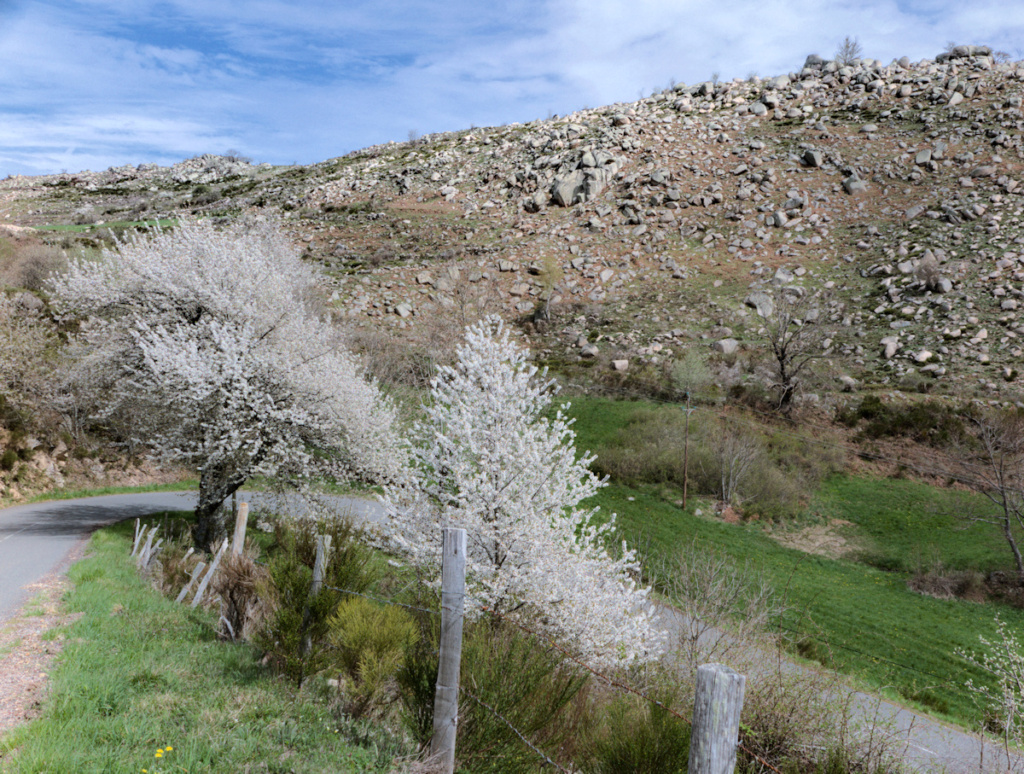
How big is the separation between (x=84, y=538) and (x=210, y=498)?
11.7 feet

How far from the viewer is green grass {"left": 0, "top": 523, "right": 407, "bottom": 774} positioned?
4188 mm

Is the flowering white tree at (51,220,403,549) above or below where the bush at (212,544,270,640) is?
above

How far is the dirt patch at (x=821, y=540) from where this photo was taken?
2515cm

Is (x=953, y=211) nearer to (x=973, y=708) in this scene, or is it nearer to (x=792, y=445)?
(x=792, y=445)

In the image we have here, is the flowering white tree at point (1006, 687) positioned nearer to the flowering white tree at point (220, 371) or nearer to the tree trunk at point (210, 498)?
the flowering white tree at point (220, 371)

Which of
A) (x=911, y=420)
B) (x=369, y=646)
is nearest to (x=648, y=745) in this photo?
(x=369, y=646)

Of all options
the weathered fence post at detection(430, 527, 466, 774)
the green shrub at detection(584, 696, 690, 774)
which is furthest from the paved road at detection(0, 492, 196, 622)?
the green shrub at detection(584, 696, 690, 774)

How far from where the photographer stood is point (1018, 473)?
25141 mm

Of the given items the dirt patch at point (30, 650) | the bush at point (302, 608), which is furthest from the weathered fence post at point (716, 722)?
the dirt patch at point (30, 650)

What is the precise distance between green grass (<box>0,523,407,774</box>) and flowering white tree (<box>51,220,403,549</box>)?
771 centimetres

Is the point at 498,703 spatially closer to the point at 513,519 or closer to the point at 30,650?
the point at 513,519

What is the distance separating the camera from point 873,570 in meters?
23.8

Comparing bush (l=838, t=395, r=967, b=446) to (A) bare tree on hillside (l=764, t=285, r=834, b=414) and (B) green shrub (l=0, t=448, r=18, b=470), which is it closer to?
(A) bare tree on hillside (l=764, t=285, r=834, b=414)

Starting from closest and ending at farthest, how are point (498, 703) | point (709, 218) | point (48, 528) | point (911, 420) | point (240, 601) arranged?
point (498, 703)
point (240, 601)
point (48, 528)
point (911, 420)
point (709, 218)
